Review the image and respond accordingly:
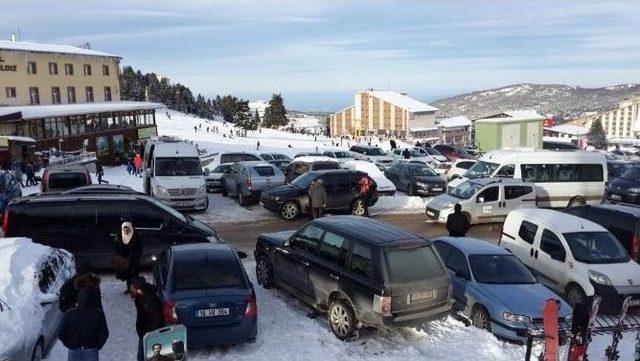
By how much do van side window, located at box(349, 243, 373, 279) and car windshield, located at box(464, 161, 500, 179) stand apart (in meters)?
14.2

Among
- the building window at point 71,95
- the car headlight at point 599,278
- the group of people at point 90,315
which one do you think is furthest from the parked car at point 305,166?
the building window at point 71,95

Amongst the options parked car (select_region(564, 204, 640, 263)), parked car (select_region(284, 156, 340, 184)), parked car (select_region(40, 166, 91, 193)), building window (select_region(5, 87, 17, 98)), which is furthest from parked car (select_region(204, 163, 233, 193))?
building window (select_region(5, 87, 17, 98))

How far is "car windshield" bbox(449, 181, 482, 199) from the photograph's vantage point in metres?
18.5

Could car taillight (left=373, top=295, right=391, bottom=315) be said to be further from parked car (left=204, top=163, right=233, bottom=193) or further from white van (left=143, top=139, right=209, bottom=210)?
parked car (left=204, top=163, right=233, bottom=193)

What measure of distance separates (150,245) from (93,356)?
566 centimetres

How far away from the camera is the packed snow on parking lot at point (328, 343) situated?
8242mm

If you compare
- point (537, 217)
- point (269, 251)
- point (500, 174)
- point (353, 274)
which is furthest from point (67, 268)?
point (500, 174)

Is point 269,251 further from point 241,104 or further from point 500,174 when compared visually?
point 241,104

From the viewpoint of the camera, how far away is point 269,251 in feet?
36.2

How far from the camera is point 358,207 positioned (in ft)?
63.7

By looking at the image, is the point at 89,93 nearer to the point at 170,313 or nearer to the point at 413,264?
the point at 170,313

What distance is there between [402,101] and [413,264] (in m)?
105

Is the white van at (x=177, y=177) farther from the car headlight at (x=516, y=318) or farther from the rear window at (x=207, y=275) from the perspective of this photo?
the car headlight at (x=516, y=318)

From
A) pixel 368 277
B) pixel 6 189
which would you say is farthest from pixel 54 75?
pixel 368 277
